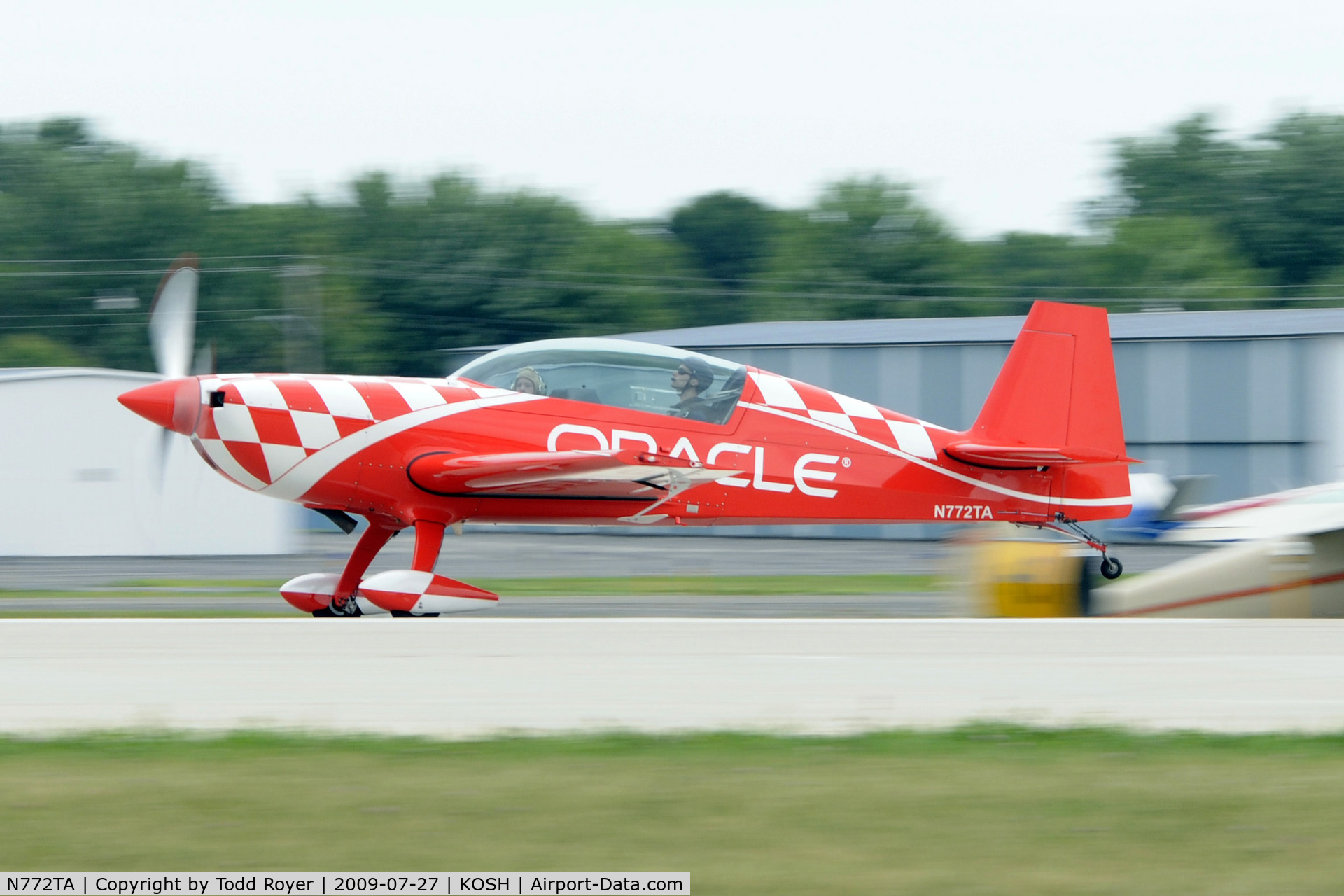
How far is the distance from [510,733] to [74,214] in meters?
56.2

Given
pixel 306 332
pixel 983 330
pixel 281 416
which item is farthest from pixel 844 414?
pixel 306 332

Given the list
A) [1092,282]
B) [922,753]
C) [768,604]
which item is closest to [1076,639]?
[922,753]

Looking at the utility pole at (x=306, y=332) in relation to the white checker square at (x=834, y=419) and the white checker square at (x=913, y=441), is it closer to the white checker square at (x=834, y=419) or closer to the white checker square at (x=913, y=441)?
the white checker square at (x=834, y=419)

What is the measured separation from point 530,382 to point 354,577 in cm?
217

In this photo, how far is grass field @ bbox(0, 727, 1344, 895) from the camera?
12.3ft

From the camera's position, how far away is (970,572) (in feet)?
36.0

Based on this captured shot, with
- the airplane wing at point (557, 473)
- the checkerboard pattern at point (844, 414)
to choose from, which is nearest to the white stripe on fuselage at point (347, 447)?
the airplane wing at point (557, 473)

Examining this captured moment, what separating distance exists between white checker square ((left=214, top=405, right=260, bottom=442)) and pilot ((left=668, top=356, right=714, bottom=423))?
10.8 ft

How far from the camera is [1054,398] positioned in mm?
11250

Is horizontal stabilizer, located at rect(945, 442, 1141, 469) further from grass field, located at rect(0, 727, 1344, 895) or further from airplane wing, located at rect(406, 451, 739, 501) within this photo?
grass field, located at rect(0, 727, 1344, 895)

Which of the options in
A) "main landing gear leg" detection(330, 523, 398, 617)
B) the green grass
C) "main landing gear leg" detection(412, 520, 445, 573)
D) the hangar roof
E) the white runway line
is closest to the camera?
the white runway line

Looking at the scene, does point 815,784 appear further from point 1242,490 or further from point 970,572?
point 1242,490
